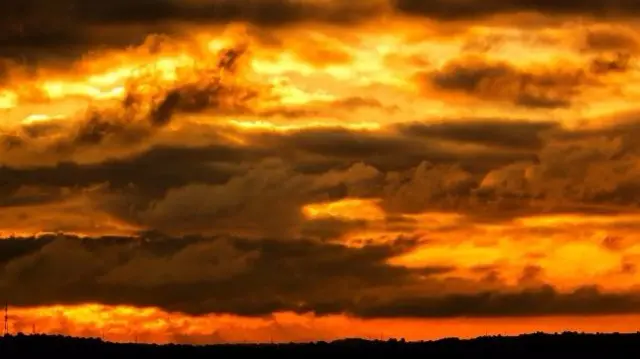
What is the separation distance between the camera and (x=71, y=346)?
134m

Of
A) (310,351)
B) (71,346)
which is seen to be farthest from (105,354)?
(310,351)

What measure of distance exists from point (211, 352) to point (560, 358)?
21.3 metres

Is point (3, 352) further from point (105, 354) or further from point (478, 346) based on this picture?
point (478, 346)

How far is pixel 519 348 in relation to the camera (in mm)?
137250

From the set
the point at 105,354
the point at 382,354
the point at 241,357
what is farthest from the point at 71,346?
the point at 382,354

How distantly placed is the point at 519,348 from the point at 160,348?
72.1 feet

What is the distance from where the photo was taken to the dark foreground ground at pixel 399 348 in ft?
441

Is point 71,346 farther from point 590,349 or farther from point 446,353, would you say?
point 590,349

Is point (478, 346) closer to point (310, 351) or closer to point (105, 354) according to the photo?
point (310, 351)

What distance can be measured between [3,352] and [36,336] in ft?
11.7

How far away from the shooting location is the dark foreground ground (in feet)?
441

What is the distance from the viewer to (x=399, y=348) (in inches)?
5408

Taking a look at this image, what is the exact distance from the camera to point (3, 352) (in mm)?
131500

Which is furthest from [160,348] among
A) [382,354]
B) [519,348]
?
[519,348]
